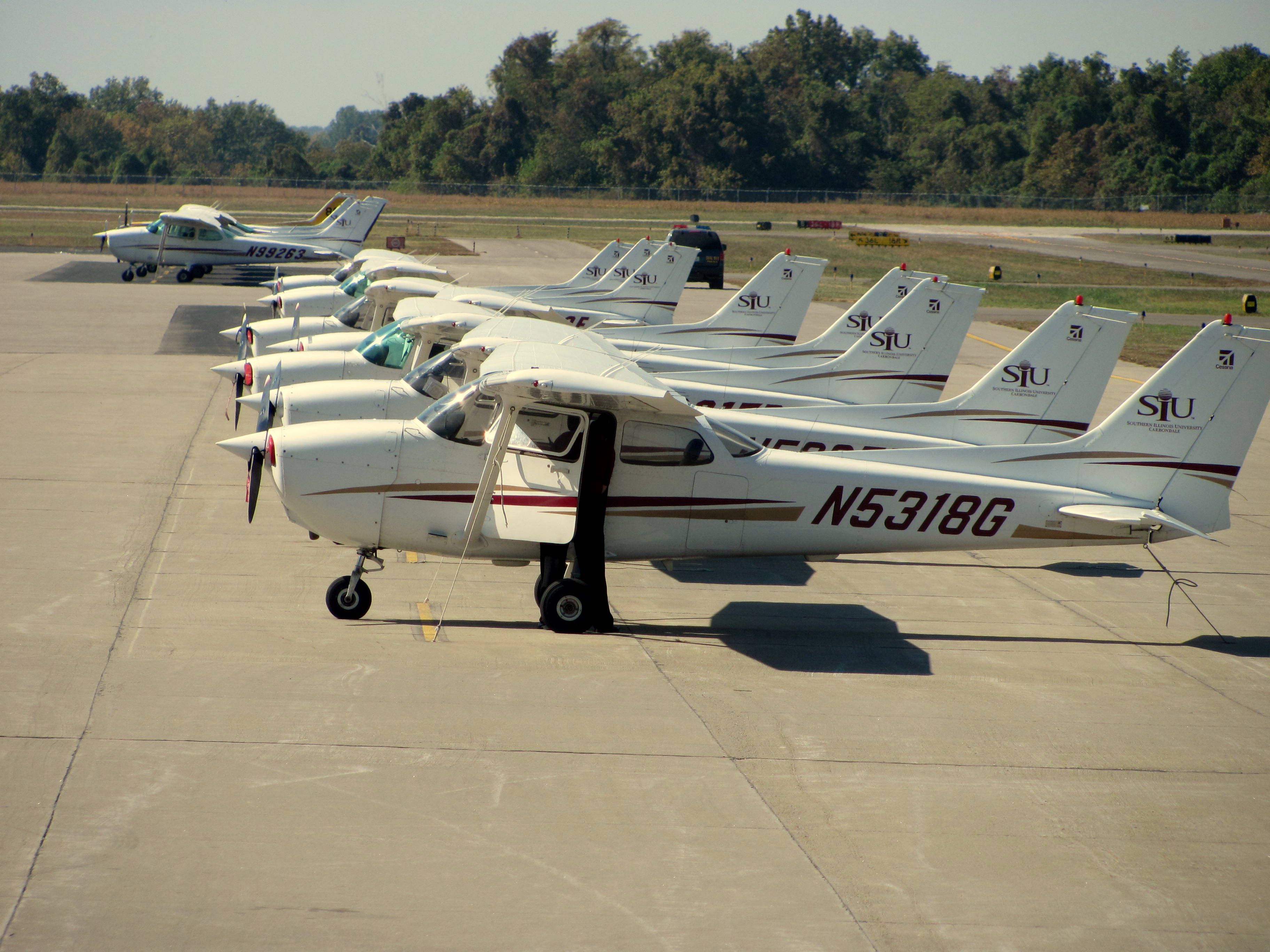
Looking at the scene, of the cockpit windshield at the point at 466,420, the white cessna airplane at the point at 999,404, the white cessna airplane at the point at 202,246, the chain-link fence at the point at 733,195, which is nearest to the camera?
the cockpit windshield at the point at 466,420

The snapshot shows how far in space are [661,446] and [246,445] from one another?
341 centimetres

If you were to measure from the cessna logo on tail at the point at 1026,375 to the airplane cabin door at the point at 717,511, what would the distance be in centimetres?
431

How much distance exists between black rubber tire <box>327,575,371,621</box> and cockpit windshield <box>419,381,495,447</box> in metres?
1.44

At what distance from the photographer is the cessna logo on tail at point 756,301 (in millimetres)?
18109

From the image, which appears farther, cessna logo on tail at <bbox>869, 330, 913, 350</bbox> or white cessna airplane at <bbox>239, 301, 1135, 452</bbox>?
cessna logo on tail at <bbox>869, 330, 913, 350</bbox>

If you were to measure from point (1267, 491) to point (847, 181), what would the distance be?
98614 millimetres

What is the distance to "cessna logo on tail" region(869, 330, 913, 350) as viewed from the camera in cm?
1460

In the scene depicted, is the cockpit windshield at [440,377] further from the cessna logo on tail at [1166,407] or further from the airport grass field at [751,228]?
the airport grass field at [751,228]

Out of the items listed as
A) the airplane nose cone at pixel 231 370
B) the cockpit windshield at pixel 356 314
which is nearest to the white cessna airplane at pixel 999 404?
the airplane nose cone at pixel 231 370

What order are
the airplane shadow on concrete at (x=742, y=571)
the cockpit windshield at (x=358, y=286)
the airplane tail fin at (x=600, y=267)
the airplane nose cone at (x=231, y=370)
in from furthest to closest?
the airplane tail fin at (x=600, y=267), the cockpit windshield at (x=358, y=286), the airplane nose cone at (x=231, y=370), the airplane shadow on concrete at (x=742, y=571)

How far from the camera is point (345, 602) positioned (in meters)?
9.46

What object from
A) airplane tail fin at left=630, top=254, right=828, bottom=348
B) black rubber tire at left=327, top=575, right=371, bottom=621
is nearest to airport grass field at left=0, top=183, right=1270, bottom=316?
airplane tail fin at left=630, top=254, right=828, bottom=348

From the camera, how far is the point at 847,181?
110 m

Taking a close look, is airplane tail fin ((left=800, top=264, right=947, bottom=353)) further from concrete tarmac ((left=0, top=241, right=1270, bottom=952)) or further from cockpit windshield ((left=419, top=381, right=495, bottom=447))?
cockpit windshield ((left=419, top=381, right=495, bottom=447))
